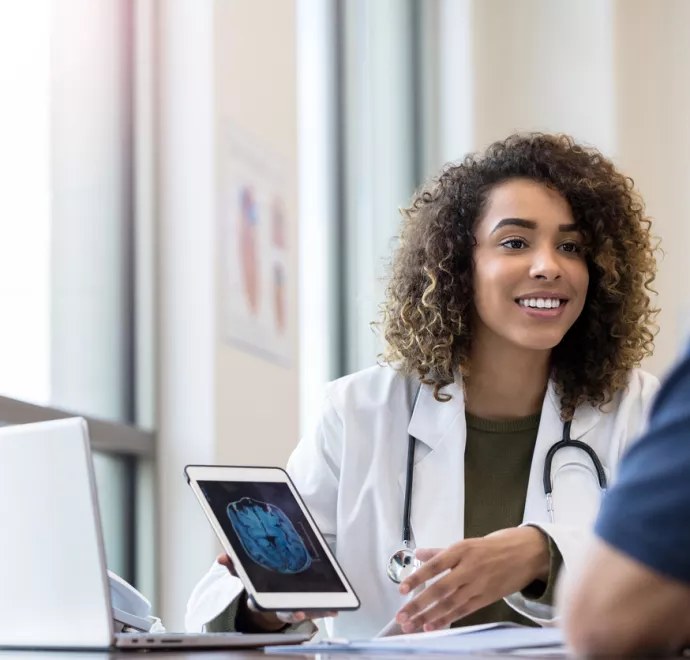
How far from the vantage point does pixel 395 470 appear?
195 centimetres

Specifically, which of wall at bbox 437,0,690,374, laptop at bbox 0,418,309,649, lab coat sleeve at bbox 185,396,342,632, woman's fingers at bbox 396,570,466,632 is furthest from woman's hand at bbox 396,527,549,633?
wall at bbox 437,0,690,374

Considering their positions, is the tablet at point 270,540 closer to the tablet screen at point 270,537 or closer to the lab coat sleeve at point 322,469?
the tablet screen at point 270,537

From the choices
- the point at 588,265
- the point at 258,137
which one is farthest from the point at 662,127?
the point at 588,265

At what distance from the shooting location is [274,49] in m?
3.50

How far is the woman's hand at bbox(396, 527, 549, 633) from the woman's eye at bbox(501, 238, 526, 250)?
28.3 inches

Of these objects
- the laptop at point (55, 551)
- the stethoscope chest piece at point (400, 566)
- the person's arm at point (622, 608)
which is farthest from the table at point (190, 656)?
the stethoscope chest piece at point (400, 566)

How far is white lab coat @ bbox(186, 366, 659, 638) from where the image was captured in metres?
1.84

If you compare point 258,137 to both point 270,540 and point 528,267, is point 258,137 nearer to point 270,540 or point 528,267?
point 528,267

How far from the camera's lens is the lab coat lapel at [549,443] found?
1850mm

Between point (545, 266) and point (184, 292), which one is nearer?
point (545, 266)

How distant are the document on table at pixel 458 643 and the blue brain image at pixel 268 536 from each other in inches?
3.8

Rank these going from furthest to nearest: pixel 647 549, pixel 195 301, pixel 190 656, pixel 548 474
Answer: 1. pixel 195 301
2. pixel 548 474
3. pixel 190 656
4. pixel 647 549

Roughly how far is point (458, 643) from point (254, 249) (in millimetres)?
2347

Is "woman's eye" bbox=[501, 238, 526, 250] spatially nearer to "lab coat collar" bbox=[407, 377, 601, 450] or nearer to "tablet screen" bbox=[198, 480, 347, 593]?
"lab coat collar" bbox=[407, 377, 601, 450]
